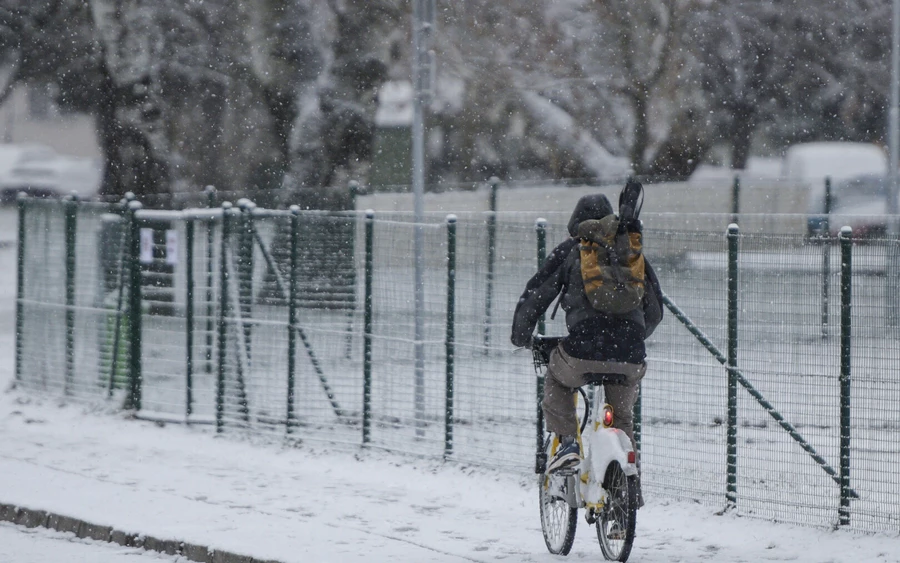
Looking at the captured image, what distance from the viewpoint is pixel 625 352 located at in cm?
767

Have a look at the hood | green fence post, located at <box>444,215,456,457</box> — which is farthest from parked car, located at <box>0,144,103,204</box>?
the hood

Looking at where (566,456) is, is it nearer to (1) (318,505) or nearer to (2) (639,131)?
(1) (318,505)

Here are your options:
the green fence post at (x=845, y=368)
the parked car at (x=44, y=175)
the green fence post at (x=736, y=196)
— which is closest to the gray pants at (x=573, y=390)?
the green fence post at (x=845, y=368)

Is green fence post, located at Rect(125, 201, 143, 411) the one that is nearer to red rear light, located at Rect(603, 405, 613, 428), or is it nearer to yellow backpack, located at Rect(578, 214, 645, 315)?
yellow backpack, located at Rect(578, 214, 645, 315)

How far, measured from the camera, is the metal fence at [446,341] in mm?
8930

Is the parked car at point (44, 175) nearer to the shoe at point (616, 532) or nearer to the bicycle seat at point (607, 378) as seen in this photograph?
the bicycle seat at point (607, 378)

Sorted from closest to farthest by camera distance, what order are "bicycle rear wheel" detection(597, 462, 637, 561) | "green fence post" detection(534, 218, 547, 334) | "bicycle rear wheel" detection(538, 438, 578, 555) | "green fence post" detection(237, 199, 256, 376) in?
"bicycle rear wheel" detection(597, 462, 637, 561) → "bicycle rear wheel" detection(538, 438, 578, 555) → "green fence post" detection(534, 218, 547, 334) → "green fence post" detection(237, 199, 256, 376)

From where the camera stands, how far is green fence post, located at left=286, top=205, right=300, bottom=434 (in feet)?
39.7

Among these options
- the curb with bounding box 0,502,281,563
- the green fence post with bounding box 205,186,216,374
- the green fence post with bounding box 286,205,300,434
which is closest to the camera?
the curb with bounding box 0,502,281,563

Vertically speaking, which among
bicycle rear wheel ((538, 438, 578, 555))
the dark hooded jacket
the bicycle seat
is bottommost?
bicycle rear wheel ((538, 438, 578, 555))

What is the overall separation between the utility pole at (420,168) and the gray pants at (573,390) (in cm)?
337

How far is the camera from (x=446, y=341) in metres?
11.1

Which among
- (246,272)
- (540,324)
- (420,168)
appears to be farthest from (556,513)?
(246,272)

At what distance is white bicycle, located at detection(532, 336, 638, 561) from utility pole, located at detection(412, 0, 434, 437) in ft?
10.8
